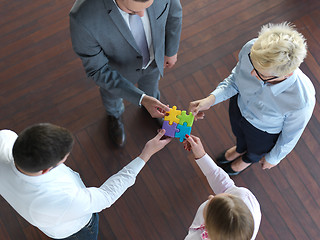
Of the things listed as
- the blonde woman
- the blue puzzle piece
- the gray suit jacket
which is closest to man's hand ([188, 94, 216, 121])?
the blonde woman

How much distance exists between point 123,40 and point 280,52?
0.89 metres

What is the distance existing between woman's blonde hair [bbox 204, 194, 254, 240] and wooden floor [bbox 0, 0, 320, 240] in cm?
127

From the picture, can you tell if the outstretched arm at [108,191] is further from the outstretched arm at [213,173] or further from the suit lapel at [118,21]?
the suit lapel at [118,21]

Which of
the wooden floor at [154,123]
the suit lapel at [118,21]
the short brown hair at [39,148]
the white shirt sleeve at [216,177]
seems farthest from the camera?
the wooden floor at [154,123]

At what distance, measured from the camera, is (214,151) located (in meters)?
3.01

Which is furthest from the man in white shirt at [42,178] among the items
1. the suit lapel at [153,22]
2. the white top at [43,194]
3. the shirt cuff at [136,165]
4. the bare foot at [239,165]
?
the bare foot at [239,165]

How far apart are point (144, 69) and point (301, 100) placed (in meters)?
1.09

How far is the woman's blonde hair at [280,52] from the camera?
169cm

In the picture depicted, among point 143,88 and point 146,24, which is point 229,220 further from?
point 143,88

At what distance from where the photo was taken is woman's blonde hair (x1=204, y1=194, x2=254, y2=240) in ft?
4.91

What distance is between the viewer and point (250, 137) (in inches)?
95.1

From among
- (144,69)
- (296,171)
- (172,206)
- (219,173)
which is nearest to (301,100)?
(219,173)

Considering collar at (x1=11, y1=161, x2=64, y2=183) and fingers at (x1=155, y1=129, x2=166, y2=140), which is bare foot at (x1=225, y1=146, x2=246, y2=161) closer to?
fingers at (x1=155, y1=129, x2=166, y2=140)

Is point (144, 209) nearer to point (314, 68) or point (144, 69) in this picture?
point (144, 69)
